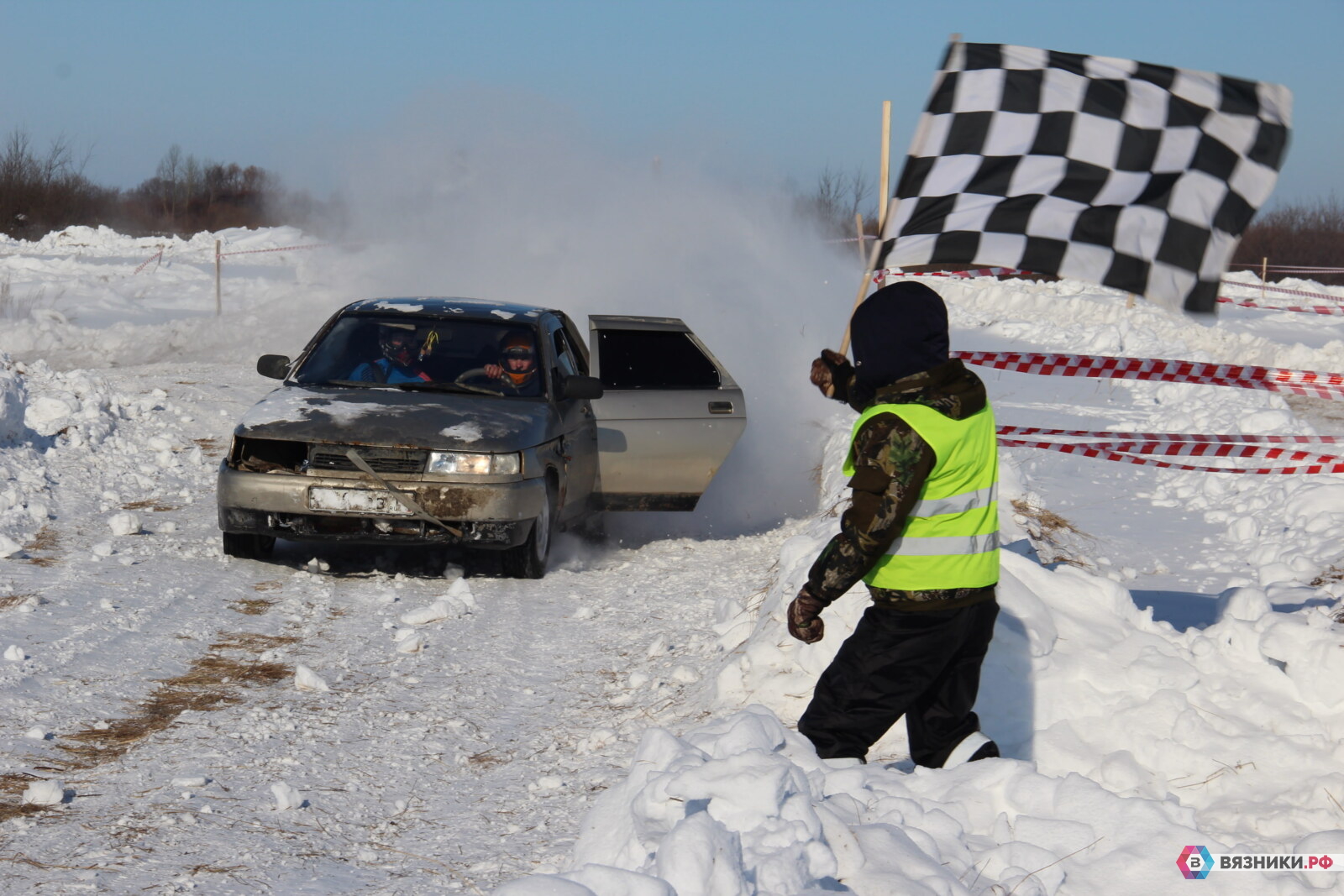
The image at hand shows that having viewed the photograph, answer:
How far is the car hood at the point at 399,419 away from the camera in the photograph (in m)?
6.88

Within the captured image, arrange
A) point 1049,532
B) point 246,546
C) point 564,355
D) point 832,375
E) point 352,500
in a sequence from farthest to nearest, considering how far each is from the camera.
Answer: point 564,355, point 1049,532, point 246,546, point 352,500, point 832,375

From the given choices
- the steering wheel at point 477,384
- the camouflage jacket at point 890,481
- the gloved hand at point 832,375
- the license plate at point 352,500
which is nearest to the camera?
the camouflage jacket at point 890,481

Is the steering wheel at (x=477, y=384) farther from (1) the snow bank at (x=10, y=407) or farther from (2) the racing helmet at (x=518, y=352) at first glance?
(1) the snow bank at (x=10, y=407)

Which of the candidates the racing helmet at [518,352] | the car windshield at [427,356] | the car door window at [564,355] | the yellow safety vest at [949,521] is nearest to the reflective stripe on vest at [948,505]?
the yellow safety vest at [949,521]

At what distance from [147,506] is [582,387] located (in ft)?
10.9

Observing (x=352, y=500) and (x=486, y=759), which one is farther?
(x=352, y=500)

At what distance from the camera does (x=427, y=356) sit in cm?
791

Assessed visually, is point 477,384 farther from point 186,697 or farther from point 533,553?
point 186,697

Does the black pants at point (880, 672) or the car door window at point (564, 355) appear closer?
the black pants at point (880, 672)

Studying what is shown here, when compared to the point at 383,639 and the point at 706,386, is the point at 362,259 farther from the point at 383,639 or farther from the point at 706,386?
the point at 383,639

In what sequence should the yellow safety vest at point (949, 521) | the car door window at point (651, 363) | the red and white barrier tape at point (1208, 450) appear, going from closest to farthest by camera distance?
1. the yellow safety vest at point (949, 521)
2. the car door window at point (651, 363)
3. the red and white barrier tape at point (1208, 450)

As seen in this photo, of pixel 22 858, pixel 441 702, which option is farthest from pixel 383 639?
pixel 22 858

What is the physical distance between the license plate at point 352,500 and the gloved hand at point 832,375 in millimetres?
3446

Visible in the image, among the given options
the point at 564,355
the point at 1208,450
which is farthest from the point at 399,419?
the point at 1208,450
